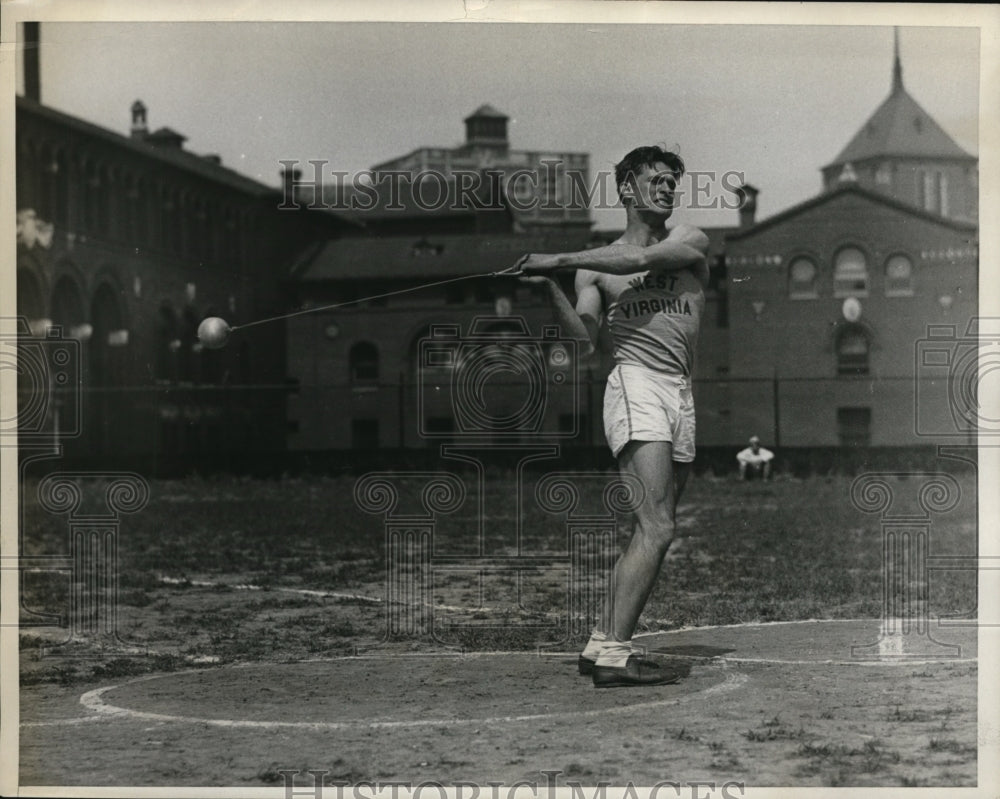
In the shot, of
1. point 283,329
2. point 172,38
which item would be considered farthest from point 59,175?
point 172,38

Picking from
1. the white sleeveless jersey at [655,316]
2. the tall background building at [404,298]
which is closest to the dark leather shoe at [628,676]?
the white sleeveless jersey at [655,316]

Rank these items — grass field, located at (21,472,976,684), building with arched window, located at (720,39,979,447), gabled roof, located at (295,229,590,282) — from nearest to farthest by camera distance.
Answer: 1. grass field, located at (21,472,976,684)
2. building with arched window, located at (720,39,979,447)
3. gabled roof, located at (295,229,590,282)

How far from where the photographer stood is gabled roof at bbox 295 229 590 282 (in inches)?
2014

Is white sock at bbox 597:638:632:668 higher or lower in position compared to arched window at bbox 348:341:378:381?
lower

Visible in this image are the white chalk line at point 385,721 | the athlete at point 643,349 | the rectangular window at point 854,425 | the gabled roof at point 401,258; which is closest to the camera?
the white chalk line at point 385,721

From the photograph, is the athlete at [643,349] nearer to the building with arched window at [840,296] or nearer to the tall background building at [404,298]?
the tall background building at [404,298]

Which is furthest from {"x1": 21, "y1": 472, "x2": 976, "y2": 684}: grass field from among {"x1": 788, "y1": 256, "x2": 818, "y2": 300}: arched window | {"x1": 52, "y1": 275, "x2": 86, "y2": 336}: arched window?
{"x1": 788, "y1": 256, "x2": 818, "y2": 300}: arched window

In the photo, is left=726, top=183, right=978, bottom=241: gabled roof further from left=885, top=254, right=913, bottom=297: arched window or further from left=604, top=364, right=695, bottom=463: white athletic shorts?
left=604, top=364, right=695, bottom=463: white athletic shorts

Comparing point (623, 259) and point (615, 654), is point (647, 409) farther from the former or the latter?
point (615, 654)

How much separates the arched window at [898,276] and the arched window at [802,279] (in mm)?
2691

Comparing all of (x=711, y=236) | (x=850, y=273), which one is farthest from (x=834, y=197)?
(x=711, y=236)

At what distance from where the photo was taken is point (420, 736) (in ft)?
17.8

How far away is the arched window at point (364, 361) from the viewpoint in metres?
56.8

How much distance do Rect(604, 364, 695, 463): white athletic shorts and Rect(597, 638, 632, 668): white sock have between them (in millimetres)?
870
